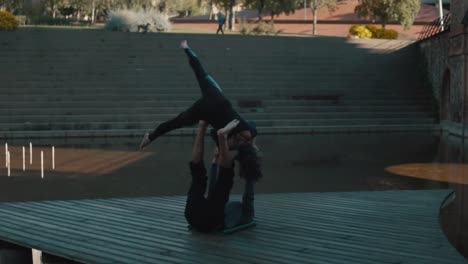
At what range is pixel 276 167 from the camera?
15.5 meters

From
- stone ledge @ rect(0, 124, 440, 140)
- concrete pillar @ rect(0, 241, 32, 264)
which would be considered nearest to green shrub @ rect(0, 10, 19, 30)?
stone ledge @ rect(0, 124, 440, 140)

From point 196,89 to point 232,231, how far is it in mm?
18839

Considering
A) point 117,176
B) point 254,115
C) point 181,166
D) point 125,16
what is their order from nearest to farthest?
point 117,176
point 181,166
point 254,115
point 125,16

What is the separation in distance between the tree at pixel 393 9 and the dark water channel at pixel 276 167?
2003cm

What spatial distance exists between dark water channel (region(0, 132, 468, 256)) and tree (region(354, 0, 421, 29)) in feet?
65.7

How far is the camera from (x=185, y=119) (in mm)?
6895

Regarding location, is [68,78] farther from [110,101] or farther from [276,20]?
[276,20]

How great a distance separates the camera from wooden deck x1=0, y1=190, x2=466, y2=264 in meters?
6.32

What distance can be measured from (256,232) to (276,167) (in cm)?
834

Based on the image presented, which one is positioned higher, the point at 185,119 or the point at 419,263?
the point at 185,119

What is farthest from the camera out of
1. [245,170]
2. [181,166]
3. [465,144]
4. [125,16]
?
[125,16]

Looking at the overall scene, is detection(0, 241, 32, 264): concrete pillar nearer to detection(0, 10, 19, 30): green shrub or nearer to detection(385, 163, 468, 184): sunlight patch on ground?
detection(385, 163, 468, 184): sunlight patch on ground

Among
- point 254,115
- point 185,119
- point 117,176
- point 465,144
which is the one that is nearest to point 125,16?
point 254,115

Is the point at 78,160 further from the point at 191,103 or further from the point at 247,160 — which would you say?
the point at 247,160
